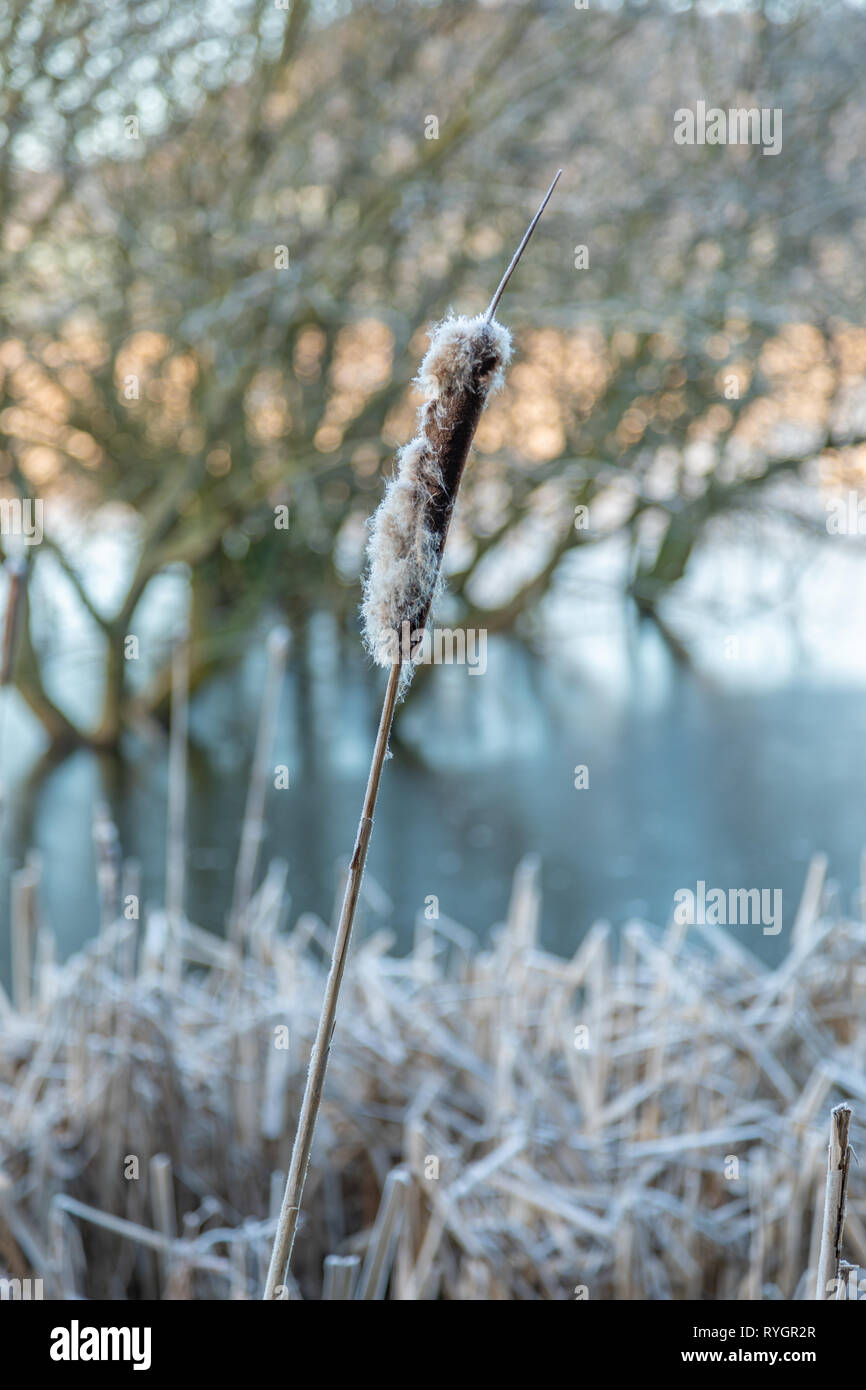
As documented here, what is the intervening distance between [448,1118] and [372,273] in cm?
327

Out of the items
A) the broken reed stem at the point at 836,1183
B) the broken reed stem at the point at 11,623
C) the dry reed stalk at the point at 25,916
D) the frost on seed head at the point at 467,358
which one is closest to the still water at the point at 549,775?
the dry reed stalk at the point at 25,916

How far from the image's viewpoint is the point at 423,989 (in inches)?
49.4

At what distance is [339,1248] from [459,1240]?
15 cm

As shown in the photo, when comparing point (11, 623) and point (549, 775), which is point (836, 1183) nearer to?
point (11, 623)

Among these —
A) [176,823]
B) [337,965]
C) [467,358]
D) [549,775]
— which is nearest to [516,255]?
[467,358]

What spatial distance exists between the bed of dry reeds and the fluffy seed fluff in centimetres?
54

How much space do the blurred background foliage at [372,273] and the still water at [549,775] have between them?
43cm

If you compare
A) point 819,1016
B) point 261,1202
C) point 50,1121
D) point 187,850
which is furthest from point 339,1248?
point 187,850

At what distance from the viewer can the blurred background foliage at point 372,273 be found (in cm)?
324

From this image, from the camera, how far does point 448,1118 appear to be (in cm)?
105

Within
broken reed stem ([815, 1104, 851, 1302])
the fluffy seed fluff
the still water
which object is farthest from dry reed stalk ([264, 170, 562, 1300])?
the still water

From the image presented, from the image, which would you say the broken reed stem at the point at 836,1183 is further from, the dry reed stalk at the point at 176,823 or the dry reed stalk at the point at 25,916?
the dry reed stalk at the point at 25,916

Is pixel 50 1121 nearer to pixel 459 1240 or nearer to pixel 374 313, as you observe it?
pixel 459 1240

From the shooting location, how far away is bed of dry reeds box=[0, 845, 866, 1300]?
875 mm
